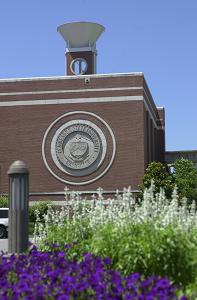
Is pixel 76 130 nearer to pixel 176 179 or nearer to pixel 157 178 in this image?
pixel 157 178

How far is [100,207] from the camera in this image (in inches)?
394

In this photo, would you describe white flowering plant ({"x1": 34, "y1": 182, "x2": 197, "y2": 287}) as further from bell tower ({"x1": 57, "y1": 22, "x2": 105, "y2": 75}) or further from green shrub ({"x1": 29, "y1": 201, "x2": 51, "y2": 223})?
bell tower ({"x1": 57, "y1": 22, "x2": 105, "y2": 75})

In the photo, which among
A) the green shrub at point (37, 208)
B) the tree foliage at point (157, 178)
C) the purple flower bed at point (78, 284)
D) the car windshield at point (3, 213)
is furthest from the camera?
the tree foliage at point (157, 178)

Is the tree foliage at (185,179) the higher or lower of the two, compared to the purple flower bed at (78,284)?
higher

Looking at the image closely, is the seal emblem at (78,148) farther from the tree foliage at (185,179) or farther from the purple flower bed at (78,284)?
the purple flower bed at (78,284)

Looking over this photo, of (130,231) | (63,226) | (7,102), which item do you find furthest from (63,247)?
(7,102)

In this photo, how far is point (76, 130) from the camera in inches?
1660

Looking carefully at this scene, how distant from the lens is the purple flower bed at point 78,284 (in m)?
6.00

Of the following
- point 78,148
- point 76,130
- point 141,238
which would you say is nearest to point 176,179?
point 78,148

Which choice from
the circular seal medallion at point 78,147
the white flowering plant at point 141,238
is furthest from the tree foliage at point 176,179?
the white flowering plant at point 141,238

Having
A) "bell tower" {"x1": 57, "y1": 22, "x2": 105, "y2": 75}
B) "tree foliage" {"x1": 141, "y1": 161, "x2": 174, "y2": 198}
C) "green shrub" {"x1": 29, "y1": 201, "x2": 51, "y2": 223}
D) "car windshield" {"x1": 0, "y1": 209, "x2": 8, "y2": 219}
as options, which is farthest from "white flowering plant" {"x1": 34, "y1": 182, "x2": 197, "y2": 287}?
"bell tower" {"x1": 57, "y1": 22, "x2": 105, "y2": 75}

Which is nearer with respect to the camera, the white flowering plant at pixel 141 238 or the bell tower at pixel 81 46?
the white flowering plant at pixel 141 238

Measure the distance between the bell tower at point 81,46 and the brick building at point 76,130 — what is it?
9065 mm

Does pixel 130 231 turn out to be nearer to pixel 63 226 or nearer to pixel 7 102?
pixel 63 226
